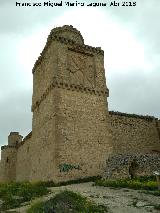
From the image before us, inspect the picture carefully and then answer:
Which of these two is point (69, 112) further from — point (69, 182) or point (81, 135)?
point (69, 182)

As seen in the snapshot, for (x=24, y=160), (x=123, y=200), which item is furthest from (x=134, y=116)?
(x=123, y=200)

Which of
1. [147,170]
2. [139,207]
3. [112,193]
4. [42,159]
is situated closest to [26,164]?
[42,159]

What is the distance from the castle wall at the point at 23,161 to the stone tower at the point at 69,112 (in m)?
4.23

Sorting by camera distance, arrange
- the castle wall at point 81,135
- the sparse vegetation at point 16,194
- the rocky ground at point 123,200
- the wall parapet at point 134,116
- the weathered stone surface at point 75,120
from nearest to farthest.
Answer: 1. the rocky ground at point 123,200
2. the sparse vegetation at point 16,194
3. the castle wall at point 81,135
4. the weathered stone surface at point 75,120
5. the wall parapet at point 134,116

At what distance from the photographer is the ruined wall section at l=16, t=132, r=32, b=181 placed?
30094 millimetres

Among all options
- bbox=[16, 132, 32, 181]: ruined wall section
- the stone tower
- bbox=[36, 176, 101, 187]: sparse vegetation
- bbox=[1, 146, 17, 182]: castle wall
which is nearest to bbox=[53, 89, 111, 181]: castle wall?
the stone tower

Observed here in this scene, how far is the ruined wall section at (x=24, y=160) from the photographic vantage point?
30.1 metres

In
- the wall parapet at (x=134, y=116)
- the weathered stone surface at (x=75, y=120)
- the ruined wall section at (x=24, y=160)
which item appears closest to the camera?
the weathered stone surface at (x=75, y=120)

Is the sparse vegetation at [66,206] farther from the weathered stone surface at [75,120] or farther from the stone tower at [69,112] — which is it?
the stone tower at [69,112]

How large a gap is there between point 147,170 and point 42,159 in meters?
7.87

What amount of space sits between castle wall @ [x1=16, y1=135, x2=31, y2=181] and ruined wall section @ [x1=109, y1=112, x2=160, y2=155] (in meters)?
8.67

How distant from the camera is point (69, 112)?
23.1 meters

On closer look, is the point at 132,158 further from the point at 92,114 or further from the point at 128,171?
the point at 92,114

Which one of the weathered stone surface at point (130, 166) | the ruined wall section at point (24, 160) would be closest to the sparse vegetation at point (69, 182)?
the weathered stone surface at point (130, 166)
